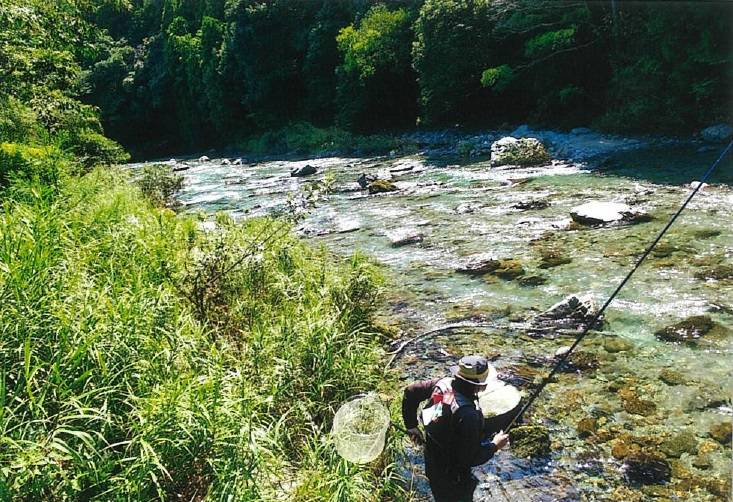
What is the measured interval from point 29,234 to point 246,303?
2036 mm

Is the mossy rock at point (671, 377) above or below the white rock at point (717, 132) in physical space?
above

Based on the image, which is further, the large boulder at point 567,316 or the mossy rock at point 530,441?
the large boulder at point 567,316

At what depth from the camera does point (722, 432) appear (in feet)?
13.5

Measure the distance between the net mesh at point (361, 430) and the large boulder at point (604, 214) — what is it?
7786 mm

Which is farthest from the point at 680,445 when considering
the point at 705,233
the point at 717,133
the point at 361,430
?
the point at 717,133

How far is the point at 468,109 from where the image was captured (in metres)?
28.0

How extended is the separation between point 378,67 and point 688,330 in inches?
1126

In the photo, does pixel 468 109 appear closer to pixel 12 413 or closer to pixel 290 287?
pixel 290 287

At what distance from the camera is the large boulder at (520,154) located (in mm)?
17141

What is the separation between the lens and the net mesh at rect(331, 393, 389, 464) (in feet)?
11.1

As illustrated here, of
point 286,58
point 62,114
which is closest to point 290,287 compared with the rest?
point 62,114

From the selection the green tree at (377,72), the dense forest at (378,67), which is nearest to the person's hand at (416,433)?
the dense forest at (378,67)

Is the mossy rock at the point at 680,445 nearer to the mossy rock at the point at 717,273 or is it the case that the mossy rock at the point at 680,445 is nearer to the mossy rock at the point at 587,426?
the mossy rock at the point at 587,426

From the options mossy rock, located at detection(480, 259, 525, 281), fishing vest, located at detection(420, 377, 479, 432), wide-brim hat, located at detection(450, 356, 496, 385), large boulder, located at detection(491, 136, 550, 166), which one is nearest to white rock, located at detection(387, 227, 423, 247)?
mossy rock, located at detection(480, 259, 525, 281)
